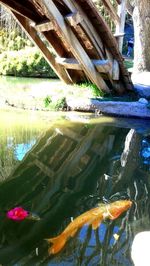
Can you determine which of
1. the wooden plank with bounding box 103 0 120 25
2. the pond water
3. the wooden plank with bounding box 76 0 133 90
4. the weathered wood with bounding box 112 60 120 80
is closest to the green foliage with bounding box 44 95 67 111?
the pond water

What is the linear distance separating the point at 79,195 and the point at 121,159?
1257 millimetres

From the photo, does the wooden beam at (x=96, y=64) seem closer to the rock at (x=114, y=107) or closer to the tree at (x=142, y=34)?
the rock at (x=114, y=107)

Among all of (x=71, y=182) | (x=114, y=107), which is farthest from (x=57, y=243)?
(x=114, y=107)

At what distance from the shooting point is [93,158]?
5.19 meters

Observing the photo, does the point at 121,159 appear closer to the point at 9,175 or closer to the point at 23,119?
the point at 9,175

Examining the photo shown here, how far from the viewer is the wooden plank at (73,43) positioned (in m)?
6.25

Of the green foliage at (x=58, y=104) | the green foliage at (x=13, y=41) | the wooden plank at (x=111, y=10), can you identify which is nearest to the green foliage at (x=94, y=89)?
the green foliage at (x=58, y=104)

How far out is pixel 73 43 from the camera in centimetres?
688

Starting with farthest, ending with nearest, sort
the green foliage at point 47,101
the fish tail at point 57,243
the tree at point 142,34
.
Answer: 1. the tree at point 142,34
2. the green foliage at point 47,101
3. the fish tail at point 57,243

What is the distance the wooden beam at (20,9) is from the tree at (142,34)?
2.56 m

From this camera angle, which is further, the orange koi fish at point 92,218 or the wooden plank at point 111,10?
the wooden plank at point 111,10

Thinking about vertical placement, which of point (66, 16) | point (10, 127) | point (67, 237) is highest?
point (66, 16)

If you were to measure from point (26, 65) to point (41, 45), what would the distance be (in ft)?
15.8

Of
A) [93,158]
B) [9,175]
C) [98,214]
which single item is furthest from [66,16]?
[98,214]
